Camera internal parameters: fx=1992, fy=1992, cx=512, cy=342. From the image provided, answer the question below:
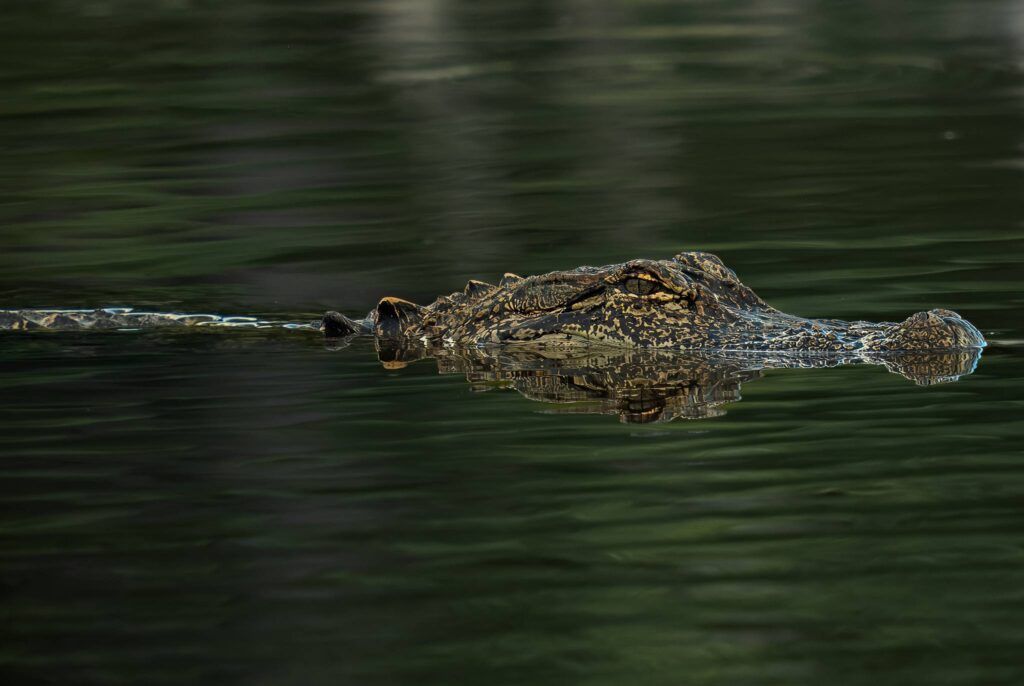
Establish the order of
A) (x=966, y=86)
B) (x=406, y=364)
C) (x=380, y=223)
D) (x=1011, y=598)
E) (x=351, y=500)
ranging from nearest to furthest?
(x=1011, y=598) → (x=351, y=500) → (x=406, y=364) → (x=380, y=223) → (x=966, y=86)

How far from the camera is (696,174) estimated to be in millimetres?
17094

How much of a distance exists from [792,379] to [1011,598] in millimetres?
3361

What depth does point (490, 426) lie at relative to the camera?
320 inches

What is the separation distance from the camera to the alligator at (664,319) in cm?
925

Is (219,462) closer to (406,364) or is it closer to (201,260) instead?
(406,364)

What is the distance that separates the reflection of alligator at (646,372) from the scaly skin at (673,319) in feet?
0.21

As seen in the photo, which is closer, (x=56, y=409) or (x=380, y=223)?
(x=56, y=409)

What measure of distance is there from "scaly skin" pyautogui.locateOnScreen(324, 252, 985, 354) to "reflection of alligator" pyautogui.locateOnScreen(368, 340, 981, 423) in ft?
0.21

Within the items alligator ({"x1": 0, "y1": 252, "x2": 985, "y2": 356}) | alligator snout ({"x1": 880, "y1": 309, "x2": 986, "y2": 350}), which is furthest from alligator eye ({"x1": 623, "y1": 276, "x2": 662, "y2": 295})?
alligator snout ({"x1": 880, "y1": 309, "x2": 986, "y2": 350})

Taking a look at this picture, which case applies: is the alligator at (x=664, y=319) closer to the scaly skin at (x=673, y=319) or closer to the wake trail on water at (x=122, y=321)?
the scaly skin at (x=673, y=319)

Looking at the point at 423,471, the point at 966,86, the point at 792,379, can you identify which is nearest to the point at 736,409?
the point at 792,379

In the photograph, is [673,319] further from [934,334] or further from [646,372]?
[934,334]

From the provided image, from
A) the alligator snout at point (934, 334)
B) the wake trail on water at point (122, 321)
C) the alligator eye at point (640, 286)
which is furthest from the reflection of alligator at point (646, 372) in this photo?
the wake trail on water at point (122, 321)

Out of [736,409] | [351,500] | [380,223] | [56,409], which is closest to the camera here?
[351,500]
